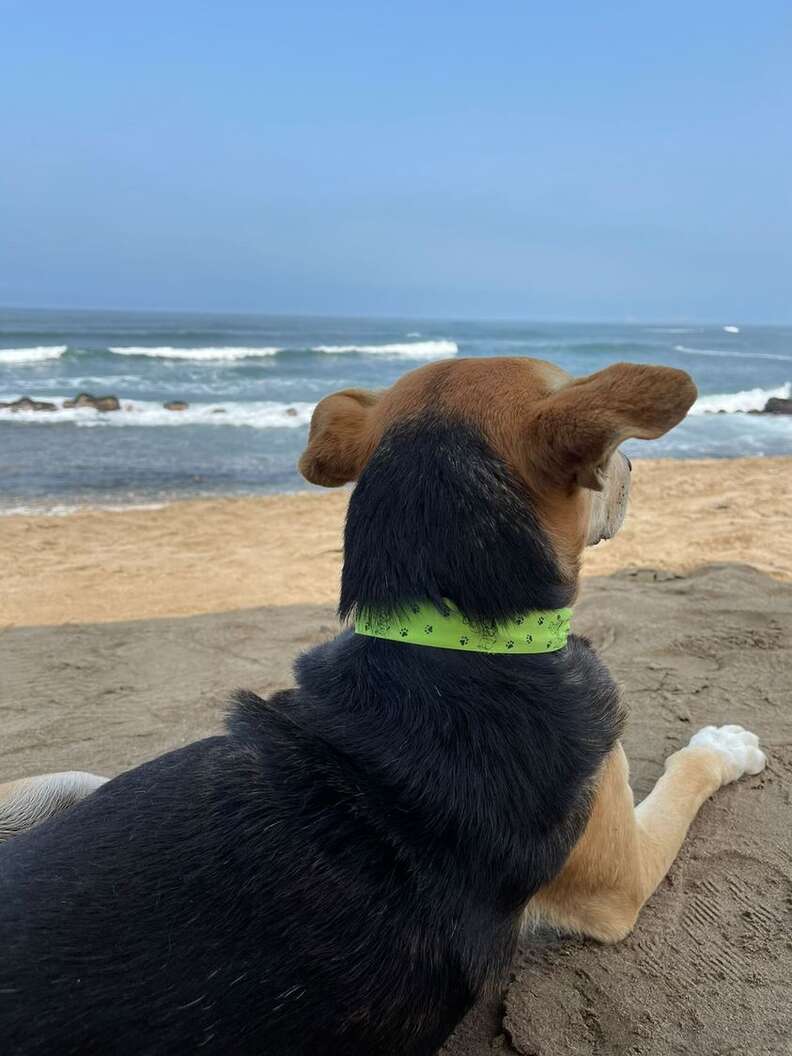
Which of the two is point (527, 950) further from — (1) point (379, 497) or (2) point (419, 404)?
(2) point (419, 404)

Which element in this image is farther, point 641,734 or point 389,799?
point 641,734

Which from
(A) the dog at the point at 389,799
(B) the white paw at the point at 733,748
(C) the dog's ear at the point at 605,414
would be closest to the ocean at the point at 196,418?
(B) the white paw at the point at 733,748

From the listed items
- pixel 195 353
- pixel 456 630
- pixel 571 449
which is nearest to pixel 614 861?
pixel 456 630

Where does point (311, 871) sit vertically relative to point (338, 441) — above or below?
below

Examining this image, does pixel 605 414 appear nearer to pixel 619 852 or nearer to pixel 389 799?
pixel 389 799

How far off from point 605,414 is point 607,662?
3.32 m

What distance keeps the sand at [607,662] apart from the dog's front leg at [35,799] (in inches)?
51.5

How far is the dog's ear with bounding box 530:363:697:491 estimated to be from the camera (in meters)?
1.95

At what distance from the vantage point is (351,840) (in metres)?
1.96

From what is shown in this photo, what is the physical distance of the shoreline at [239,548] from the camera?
23.2 ft

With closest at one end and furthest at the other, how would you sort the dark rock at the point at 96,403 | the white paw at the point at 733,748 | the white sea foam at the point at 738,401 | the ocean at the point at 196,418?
the white paw at the point at 733,748 < the ocean at the point at 196,418 < the dark rock at the point at 96,403 < the white sea foam at the point at 738,401

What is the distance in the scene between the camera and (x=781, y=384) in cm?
3241

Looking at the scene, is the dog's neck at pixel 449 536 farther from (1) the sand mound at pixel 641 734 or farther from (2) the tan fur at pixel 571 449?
(1) the sand mound at pixel 641 734

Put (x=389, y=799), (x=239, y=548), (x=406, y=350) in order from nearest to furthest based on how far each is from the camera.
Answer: (x=389, y=799) → (x=239, y=548) → (x=406, y=350)
